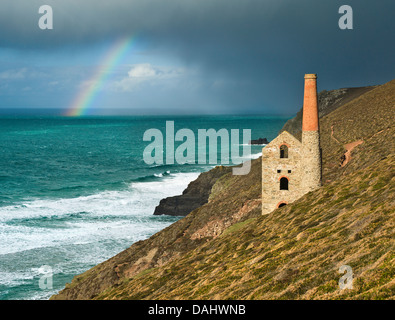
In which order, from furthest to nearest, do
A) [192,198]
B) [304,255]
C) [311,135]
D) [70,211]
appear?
[192,198], [70,211], [311,135], [304,255]

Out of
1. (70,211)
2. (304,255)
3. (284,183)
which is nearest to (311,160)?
(284,183)

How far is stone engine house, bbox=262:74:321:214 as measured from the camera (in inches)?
1109

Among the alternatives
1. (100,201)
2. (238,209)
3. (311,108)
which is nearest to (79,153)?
(100,201)

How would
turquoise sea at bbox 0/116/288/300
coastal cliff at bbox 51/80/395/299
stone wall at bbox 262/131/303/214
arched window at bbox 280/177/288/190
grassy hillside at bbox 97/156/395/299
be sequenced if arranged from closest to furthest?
grassy hillside at bbox 97/156/395/299 < coastal cliff at bbox 51/80/395/299 < stone wall at bbox 262/131/303/214 < arched window at bbox 280/177/288/190 < turquoise sea at bbox 0/116/288/300

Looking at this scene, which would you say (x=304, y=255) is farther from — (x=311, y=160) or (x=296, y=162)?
(x=296, y=162)

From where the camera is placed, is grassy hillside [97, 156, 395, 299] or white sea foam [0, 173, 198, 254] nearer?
grassy hillside [97, 156, 395, 299]

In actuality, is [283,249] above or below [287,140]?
below

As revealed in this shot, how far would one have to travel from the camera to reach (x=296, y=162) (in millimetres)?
29000

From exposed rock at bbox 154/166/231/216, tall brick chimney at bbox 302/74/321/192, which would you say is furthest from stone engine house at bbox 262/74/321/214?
exposed rock at bbox 154/166/231/216

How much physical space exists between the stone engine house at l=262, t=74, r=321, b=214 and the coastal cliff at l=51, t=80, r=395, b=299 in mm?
1364

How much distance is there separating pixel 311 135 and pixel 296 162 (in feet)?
6.94

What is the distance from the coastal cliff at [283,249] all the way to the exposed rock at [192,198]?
54.5ft

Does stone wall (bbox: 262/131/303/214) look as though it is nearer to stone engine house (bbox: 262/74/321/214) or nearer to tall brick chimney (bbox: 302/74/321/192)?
stone engine house (bbox: 262/74/321/214)

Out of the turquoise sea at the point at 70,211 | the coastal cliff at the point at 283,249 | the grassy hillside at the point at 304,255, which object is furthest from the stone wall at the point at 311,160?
the turquoise sea at the point at 70,211
